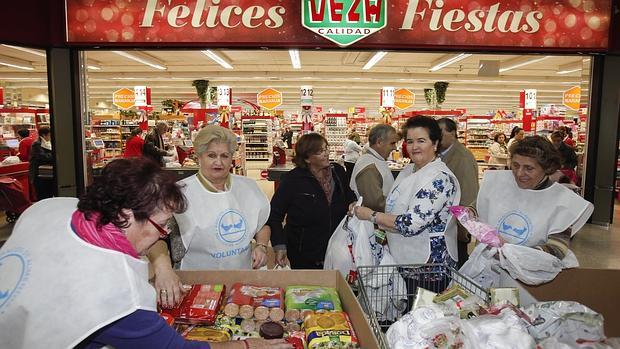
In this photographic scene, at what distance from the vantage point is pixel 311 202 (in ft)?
9.58

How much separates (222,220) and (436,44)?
456cm

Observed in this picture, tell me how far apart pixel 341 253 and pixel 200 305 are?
102cm

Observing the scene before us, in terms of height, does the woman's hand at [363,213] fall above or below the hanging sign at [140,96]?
below

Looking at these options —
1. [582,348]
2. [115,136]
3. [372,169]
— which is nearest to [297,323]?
[582,348]

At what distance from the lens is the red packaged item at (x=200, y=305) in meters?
1.60

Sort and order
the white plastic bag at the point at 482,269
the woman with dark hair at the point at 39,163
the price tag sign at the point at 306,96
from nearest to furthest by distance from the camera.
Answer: the white plastic bag at the point at 482,269, the woman with dark hair at the point at 39,163, the price tag sign at the point at 306,96

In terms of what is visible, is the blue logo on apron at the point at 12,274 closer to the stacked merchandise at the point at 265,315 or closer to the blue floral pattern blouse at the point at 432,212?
the stacked merchandise at the point at 265,315

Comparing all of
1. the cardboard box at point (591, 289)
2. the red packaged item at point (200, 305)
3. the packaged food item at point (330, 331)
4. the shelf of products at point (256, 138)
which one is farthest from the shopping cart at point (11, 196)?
the shelf of products at point (256, 138)

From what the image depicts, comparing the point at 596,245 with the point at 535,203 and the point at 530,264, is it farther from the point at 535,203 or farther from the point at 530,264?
the point at 530,264

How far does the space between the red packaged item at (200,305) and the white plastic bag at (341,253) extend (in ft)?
2.70

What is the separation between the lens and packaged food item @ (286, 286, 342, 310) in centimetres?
170

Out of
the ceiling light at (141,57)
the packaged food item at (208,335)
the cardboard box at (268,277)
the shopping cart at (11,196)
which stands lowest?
the shopping cart at (11,196)

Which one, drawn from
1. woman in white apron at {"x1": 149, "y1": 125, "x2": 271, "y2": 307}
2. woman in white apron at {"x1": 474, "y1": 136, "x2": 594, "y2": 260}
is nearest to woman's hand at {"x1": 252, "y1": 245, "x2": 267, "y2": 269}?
woman in white apron at {"x1": 149, "y1": 125, "x2": 271, "y2": 307}

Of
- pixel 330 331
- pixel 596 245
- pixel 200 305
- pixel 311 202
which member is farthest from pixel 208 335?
pixel 596 245
